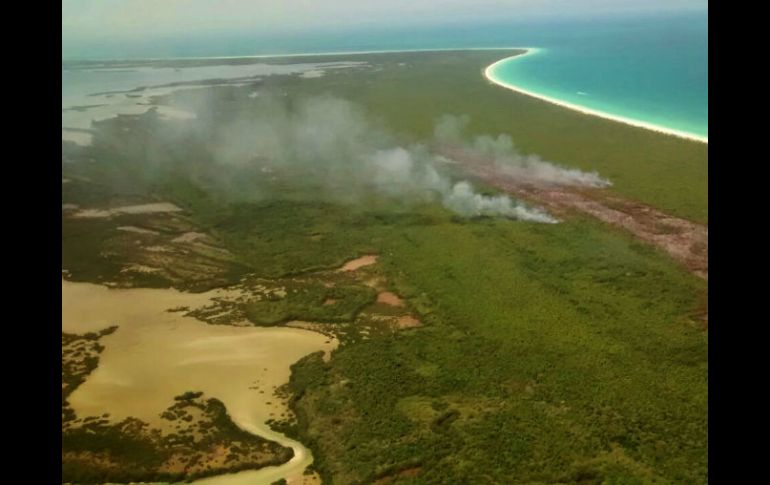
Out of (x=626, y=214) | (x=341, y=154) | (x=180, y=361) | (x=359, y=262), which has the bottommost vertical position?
(x=180, y=361)

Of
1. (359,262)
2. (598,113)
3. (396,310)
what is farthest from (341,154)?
(598,113)

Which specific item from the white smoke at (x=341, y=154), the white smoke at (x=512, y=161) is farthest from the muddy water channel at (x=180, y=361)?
the white smoke at (x=512, y=161)

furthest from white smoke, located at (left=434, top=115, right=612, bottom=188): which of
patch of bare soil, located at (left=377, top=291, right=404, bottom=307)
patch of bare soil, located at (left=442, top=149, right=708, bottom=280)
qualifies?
patch of bare soil, located at (left=377, top=291, right=404, bottom=307)

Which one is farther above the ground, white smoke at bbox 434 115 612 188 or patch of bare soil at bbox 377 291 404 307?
white smoke at bbox 434 115 612 188

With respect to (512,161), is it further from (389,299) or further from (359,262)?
(389,299)

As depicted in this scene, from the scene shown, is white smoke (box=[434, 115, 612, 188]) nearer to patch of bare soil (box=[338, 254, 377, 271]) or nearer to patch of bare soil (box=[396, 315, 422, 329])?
patch of bare soil (box=[338, 254, 377, 271])

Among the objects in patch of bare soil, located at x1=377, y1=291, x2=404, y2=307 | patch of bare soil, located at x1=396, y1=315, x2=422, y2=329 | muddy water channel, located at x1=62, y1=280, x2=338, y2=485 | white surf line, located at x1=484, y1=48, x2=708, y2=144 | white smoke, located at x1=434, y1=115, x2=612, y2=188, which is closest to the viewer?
muddy water channel, located at x1=62, y1=280, x2=338, y2=485

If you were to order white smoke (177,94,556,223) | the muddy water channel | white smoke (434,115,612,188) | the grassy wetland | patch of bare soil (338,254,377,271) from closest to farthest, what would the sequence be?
the grassy wetland → the muddy water channel → patch of bare soil (338,254,377,271) → white smoke (177,94,556,223) → white smoke (434,115,612,188)
